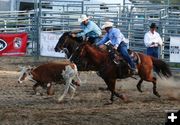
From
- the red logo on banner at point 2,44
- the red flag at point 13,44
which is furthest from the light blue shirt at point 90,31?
the red logo on banner at point 2,44

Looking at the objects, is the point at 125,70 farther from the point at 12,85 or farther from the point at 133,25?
the point at 133,25

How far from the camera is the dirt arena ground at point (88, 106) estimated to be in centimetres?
895

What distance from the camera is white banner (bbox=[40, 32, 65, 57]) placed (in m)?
20.6

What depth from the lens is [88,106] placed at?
10.9m

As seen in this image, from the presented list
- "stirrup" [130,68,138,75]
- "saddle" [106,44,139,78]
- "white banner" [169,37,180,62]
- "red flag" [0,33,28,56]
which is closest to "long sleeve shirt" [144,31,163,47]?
"white banner" [169,37,180,62]

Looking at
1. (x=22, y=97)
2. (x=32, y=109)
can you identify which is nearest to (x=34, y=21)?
(x=22, y=97)

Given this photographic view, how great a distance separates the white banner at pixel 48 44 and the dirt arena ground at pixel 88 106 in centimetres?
451

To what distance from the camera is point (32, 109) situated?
10406 millimetres

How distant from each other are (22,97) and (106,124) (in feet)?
14.2

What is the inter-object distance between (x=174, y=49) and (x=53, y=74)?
23.5ft

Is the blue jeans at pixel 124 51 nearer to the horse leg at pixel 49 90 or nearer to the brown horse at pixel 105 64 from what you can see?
the brown horse at pixel 105 64

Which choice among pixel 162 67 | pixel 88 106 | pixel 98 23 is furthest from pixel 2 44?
pixel 88 106

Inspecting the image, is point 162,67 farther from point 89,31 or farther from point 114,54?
point 89,31

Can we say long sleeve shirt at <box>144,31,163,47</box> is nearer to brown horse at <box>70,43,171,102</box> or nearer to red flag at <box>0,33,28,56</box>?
brown horse at <box>70,43,171,102</box>
